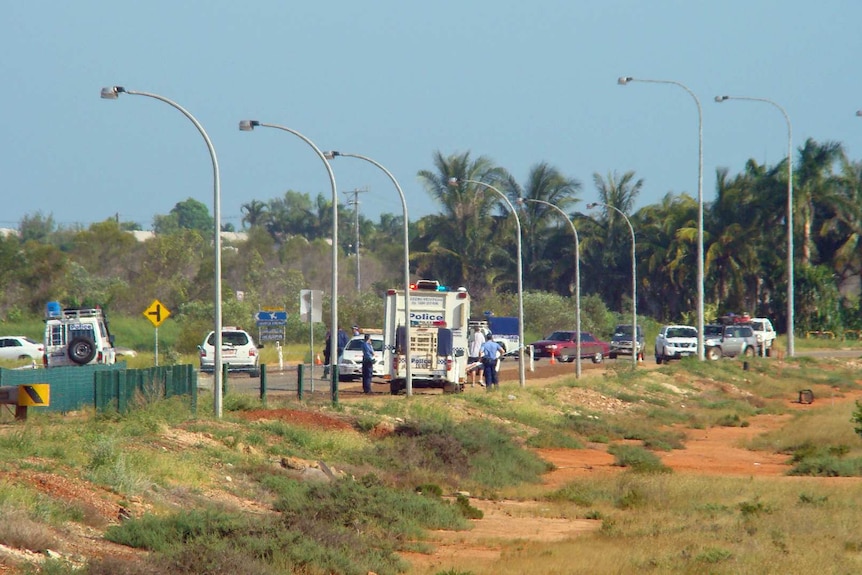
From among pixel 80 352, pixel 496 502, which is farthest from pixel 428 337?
pixel 496 502

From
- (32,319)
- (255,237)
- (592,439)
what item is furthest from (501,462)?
(255,237)

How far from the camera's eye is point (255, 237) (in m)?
104

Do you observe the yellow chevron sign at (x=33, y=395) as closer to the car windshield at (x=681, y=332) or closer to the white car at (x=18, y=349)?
the white car at (x=18, y=349)

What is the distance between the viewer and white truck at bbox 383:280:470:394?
34094 millimetres

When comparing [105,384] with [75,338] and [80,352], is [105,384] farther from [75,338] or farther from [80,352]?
[75,338]

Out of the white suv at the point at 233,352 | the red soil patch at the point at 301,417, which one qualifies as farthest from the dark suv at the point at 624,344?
the red soil patch at the point at 301,417

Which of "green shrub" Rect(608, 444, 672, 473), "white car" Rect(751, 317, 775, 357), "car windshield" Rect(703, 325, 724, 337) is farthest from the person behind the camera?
"white car" Rect(751, 317, 775, 357)

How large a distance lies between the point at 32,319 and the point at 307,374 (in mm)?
28400

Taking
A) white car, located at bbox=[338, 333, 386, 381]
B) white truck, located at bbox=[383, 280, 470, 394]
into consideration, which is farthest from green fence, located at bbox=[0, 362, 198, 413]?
white car, located at bbox=[338, 333, 386, 381]

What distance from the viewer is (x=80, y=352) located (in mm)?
33156

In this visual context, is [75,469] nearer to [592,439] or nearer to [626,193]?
[592,439]

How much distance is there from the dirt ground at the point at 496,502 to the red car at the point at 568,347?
2129 cm

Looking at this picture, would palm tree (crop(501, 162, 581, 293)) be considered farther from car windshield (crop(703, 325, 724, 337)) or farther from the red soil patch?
the red soil patch

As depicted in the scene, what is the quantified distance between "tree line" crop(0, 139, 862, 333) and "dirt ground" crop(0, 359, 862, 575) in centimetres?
3843
